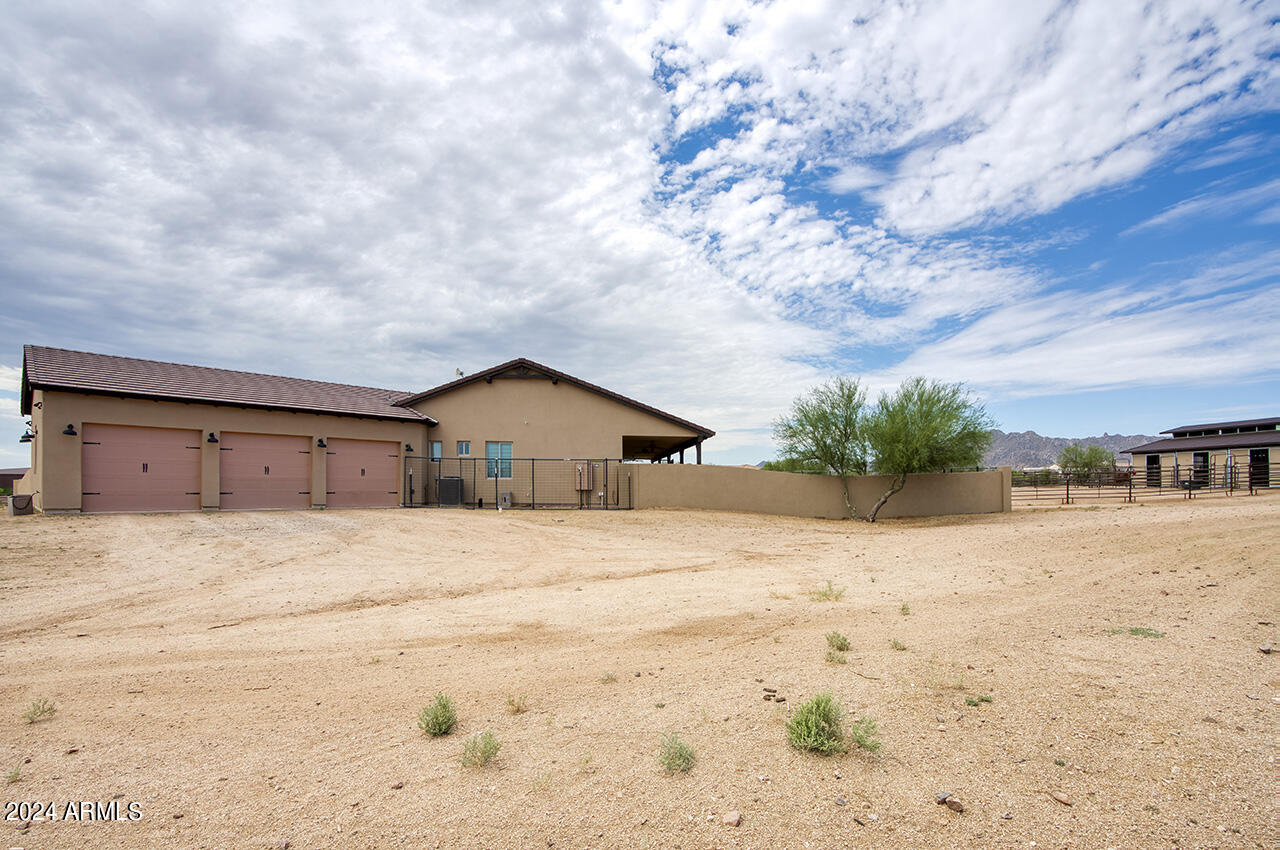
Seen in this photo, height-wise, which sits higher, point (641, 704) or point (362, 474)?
point (362, 474)

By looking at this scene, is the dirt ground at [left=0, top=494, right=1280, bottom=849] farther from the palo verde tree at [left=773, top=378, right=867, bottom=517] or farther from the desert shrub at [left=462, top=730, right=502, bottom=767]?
the palo verde tree at [left=773, top=378, right=867, bottom=517]

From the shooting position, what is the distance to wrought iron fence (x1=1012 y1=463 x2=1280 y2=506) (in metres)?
32.1

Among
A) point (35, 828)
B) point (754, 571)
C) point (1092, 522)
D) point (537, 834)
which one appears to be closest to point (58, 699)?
point (35, 828)

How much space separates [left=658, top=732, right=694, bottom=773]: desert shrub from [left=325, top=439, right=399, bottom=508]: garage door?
23.5m

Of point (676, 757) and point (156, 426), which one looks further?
point (156, 426)

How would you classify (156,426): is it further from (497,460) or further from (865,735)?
(865,735)

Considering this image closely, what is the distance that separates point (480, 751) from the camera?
4.14m

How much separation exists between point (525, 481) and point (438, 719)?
22611mm

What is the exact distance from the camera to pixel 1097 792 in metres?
3.70

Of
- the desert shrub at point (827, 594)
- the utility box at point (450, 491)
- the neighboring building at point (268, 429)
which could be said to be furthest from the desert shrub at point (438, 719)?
the utility box at point (450, 491)

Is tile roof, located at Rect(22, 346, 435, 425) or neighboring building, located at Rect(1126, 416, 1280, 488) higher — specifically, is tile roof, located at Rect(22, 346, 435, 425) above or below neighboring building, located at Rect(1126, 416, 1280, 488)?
above

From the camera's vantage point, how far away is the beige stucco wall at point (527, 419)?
27.5 metres

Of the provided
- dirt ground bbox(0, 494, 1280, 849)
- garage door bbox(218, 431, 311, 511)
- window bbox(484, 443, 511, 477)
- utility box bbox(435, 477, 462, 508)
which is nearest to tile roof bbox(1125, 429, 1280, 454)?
dirt ground bbox(0, 494, 1280, 849)

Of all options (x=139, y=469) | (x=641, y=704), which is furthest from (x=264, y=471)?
(x=641, y=704)
